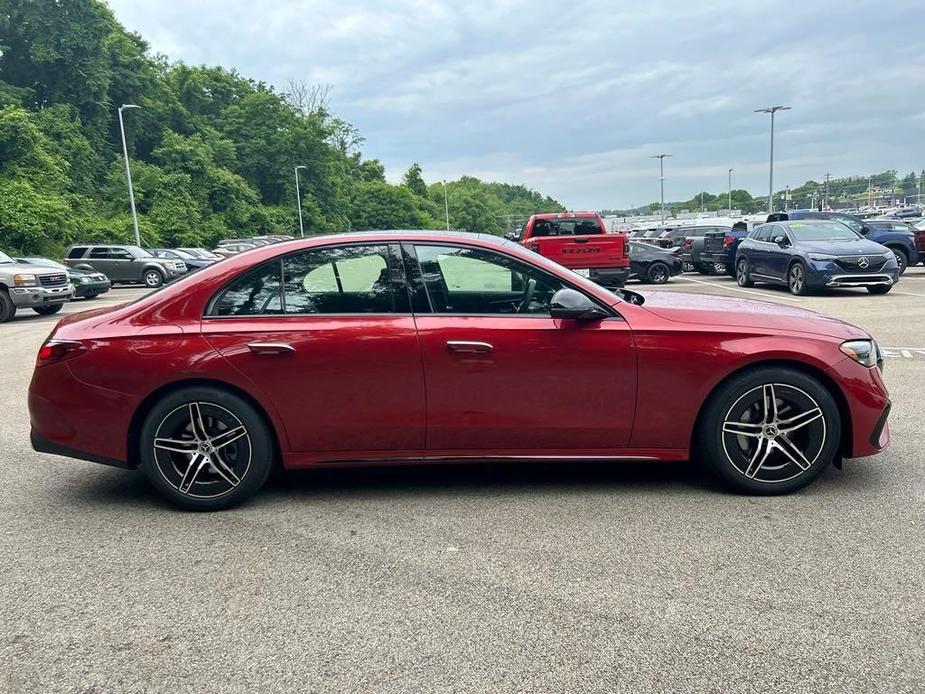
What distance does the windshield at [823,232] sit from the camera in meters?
15.8

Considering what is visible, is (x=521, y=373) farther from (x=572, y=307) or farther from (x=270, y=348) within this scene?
(x=270, y=348)

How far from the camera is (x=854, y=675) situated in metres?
2.45

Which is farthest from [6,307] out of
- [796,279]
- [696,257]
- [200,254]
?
[696,257]

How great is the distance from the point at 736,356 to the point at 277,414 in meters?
2.55

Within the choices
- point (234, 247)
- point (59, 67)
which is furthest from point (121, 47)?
point (234, 247)

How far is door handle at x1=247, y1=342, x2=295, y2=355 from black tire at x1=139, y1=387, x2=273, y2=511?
0.30 metres

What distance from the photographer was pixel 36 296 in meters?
14.6

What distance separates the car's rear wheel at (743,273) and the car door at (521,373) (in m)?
15.3

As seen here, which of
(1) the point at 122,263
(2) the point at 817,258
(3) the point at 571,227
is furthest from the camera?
(1) the point at 122,263

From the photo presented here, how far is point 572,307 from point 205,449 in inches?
85.3

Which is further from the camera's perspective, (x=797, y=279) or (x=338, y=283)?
(x=797, y=279)

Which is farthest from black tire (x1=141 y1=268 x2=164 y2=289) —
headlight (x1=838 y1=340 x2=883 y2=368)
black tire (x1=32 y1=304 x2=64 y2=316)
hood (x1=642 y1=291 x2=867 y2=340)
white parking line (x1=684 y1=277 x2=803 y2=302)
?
headlight (x1=838 y1=340 x2=883 y2=368)

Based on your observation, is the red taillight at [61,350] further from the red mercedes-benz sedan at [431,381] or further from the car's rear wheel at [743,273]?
the car's rear wheel at [743,273]

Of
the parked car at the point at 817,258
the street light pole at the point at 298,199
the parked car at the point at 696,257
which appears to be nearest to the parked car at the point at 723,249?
the parked car at the point at 696,257
